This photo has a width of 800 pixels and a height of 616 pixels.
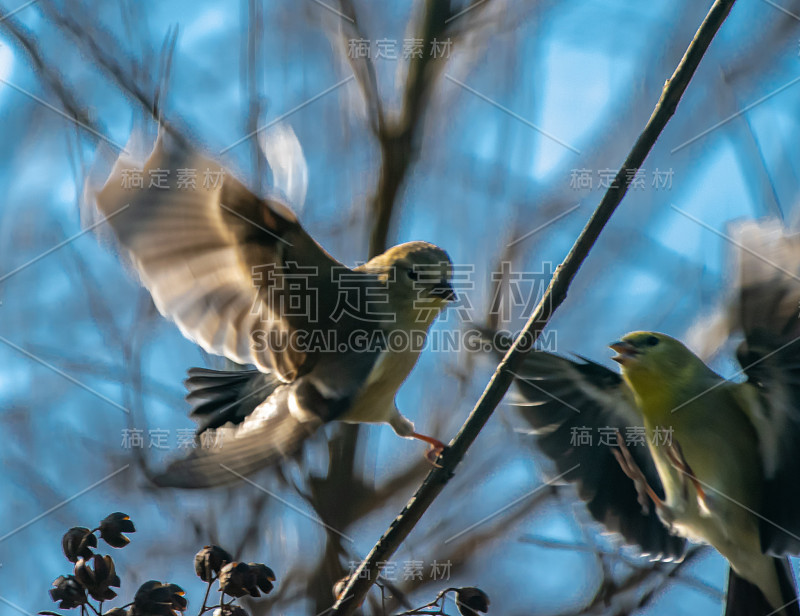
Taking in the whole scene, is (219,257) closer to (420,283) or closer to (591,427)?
(420,283)

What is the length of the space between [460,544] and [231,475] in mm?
1734

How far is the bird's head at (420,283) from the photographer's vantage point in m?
2.43

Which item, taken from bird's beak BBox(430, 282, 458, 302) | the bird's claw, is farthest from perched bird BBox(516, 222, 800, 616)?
bird's beak BBox(430, 282, 458, 302)

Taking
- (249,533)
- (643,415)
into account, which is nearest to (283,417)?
(249,533)

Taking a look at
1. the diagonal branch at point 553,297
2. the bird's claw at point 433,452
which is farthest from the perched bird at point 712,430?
the diagonal branch at point 553,297

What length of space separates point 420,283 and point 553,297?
776mm

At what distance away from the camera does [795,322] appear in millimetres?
2236

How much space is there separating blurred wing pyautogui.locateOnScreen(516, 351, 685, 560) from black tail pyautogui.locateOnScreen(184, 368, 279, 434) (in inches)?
37.8

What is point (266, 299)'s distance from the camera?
2.32m

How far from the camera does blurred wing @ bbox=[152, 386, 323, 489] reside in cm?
178

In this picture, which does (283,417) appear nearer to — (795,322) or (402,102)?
(795,322)

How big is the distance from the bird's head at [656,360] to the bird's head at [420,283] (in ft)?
1.92

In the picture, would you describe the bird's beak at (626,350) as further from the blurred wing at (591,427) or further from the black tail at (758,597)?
the black tail at (758,597)

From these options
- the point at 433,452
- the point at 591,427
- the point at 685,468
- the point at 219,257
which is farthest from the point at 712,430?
the point at 219,257
